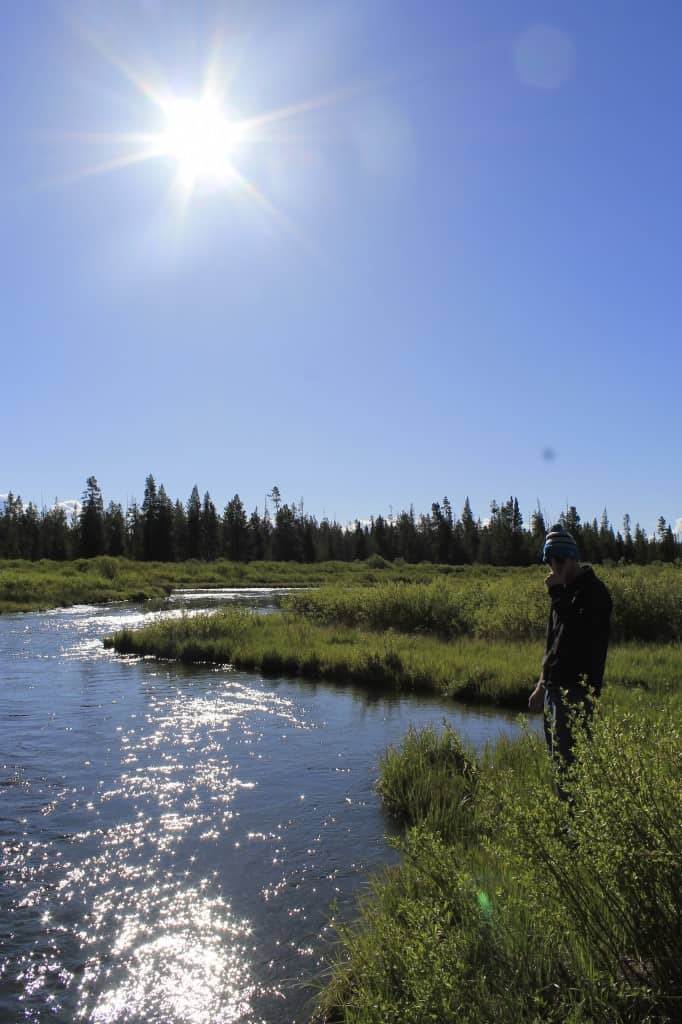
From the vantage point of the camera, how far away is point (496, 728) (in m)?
11.3

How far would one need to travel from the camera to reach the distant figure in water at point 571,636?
5.79 m

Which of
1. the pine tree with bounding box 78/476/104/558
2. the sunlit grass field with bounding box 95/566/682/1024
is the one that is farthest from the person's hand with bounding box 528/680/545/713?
the pine tree with bounding box 78/476/104/558

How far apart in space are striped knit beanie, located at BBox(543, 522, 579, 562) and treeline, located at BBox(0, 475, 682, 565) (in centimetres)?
8917

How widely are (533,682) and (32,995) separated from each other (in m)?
10.5

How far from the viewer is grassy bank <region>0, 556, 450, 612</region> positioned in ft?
139

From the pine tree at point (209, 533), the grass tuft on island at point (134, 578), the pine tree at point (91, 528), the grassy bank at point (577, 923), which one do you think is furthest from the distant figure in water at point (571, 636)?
the pine tree at point (209, 533)

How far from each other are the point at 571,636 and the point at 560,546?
79cm

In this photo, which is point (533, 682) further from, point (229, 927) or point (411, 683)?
point (229, 927)

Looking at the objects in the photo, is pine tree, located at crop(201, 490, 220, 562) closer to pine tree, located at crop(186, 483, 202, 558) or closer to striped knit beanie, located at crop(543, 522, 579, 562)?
pine tree, located at crop(186, 483, 202, 558)

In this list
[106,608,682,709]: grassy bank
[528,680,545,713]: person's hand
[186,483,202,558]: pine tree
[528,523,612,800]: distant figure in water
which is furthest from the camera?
[186,483,202,558]: pine tree

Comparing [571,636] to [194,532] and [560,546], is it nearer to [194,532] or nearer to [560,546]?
[560,546]

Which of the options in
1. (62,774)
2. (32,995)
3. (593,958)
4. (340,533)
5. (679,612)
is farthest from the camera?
(340,533)

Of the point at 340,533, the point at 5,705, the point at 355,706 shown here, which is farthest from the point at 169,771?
the point at 340,533

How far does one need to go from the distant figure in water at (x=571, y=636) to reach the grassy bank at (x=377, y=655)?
212 inches
